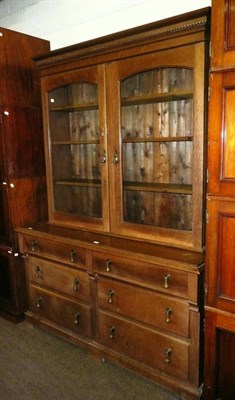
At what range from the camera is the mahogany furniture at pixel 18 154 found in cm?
237

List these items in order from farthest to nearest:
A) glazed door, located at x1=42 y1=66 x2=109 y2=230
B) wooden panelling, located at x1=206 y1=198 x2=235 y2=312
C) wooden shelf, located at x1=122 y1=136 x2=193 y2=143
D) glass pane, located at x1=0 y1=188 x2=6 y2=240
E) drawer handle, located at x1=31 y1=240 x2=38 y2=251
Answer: glass pane, located at x1=0 y1=188 x2=6 y2=240, drawer handle, located at x1=31 y1=240 x2=38 y2=251, glazed door, located at x1=42 y1=66 x2=109 y2=230, wooden shelf, located at x1=122 y1=136 x2=193 y2=143, wooden panelling, located at x1=206 y1=198 x2=235 y2=312

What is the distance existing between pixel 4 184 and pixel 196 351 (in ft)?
5.74

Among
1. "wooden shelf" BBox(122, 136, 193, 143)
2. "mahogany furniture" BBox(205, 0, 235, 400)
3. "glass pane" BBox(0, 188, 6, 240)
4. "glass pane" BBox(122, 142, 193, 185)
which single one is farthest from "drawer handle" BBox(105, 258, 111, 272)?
"glass pane" BBox(0, 188, 6, 240)

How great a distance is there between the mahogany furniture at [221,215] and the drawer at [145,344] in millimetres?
175

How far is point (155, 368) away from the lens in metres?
1.86

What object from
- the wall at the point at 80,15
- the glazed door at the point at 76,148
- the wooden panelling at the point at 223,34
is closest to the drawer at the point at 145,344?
the glazed door at the point at 76,148

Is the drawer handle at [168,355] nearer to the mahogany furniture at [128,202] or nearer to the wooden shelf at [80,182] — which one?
the mahogany furniture at [128,202]

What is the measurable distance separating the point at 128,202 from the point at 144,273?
480 mm

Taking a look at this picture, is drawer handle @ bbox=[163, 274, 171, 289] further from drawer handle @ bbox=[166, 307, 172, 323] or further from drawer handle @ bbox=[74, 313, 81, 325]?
drawer handle @ bbox=[74, 313, 81, 325]

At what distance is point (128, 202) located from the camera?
2.06 m

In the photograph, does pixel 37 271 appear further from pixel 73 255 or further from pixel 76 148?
pixel 76 148

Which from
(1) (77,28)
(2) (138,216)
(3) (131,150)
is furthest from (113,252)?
(1) (77,28)

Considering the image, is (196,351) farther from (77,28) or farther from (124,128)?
(77,28)

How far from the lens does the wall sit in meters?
2.12
